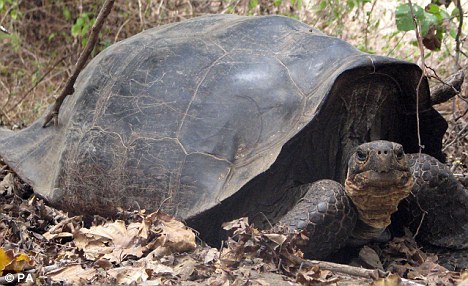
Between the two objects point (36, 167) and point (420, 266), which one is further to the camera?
point (36, 167)

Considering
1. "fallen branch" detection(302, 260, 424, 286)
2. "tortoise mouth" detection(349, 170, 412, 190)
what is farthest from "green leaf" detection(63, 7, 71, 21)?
"fallen branch" detection(302, 260, 424, 286)

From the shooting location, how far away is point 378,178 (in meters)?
3.48

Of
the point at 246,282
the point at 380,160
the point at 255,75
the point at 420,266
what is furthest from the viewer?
the point at 255,75

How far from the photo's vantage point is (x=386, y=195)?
3.58m

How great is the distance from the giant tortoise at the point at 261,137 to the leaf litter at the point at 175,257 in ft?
0.60

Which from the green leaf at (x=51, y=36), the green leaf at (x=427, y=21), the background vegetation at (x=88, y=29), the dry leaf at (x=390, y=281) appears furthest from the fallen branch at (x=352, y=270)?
the green leaf at (x=51, y=36)

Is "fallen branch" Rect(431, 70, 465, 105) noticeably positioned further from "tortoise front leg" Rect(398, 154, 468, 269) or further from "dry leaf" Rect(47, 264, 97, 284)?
"dry leaf" Rect(47, 264, 97, 284)

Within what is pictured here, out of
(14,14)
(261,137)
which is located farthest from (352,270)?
(14,14)

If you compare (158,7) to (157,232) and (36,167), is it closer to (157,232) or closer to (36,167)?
(36,167)

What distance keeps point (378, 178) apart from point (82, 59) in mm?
2008

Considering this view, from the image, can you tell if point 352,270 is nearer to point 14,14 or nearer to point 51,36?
point 14,14

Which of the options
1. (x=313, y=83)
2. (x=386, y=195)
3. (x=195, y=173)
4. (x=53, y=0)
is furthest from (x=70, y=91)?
(x=53, y=0)

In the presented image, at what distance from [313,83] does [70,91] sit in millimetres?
1698

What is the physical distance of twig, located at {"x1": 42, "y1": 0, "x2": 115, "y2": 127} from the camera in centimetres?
444
